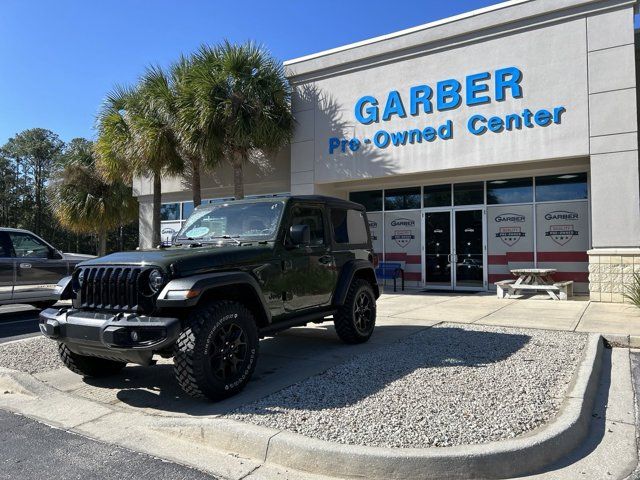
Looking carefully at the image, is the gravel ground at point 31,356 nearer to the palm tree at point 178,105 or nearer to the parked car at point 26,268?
the parked car at point 26,268

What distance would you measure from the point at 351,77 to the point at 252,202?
9.93 meters

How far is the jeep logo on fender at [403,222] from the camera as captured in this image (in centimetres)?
1535

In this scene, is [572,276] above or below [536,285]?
above

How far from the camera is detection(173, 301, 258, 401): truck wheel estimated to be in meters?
4.20

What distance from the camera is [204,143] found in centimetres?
1392

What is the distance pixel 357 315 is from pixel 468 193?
8.96m

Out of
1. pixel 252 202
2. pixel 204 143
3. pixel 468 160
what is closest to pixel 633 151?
pixel 468 160

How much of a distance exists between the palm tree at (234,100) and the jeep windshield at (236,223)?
832 centimetres

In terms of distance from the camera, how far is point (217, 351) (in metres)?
4.43

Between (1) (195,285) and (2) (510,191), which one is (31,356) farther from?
(2) (510,191)

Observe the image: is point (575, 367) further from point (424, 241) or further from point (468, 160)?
point (424, 241)

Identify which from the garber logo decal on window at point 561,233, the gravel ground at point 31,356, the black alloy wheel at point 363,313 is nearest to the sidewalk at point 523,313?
the garber logo decal on window at point 561,233

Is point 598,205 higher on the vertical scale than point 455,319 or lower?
higher

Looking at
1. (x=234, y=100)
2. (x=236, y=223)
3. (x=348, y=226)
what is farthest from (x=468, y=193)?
(x=236, y=223)
